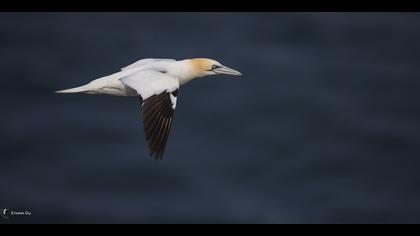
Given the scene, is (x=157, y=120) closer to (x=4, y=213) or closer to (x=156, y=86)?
(x=156, y=86)

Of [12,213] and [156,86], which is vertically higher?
[156,86]

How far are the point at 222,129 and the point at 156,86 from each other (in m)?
8.85

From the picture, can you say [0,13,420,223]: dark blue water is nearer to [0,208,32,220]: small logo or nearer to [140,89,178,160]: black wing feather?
[0,208,32,220]: small logo

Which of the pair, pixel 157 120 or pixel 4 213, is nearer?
pixel 157 120

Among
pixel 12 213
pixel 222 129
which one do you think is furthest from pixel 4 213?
pixel 222 129

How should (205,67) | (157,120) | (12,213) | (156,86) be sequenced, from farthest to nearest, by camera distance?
(12,213) → (205,67) → (156,86) → (157,120)

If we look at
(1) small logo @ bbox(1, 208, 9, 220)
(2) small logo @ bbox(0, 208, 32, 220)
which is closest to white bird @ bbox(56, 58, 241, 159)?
(1) small logo @ bbox(1, 208, 9, 220)

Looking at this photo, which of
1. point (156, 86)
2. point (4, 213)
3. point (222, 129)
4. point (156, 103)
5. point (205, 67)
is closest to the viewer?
point (156, 103)

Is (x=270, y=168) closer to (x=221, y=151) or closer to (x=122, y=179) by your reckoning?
(x=221, y=151)

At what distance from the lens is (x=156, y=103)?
51.3 feet

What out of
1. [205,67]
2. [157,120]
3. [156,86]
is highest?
[205,67]

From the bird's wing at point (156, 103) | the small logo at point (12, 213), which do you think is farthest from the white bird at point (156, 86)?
the small logo at point (12, 213)

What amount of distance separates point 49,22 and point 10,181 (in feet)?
22.5

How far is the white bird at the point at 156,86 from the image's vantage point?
1532cm
